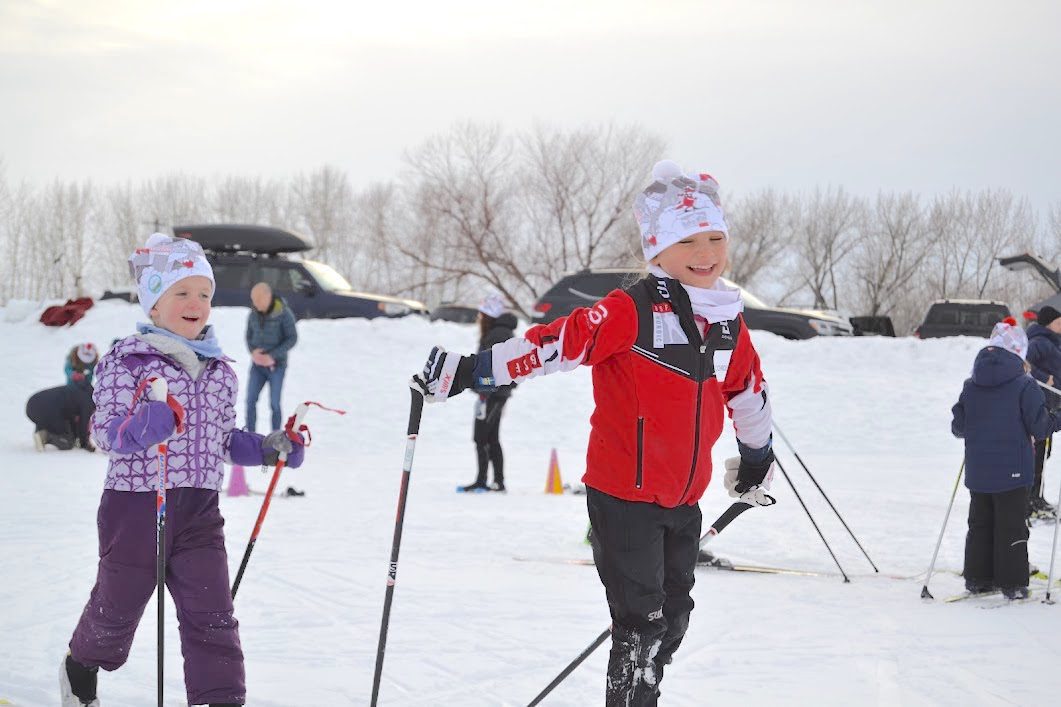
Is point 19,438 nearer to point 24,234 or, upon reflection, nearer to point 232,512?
point 232,512

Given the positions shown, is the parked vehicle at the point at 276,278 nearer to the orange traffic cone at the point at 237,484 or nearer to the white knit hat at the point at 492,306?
the white knit hat at the point at 492,306

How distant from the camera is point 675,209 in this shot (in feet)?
11.3

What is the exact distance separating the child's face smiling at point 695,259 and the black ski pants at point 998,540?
3.64 m

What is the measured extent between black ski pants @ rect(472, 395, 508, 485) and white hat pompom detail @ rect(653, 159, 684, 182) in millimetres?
6531

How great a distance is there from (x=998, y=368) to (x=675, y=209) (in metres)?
3.62

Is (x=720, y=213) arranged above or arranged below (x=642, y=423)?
above

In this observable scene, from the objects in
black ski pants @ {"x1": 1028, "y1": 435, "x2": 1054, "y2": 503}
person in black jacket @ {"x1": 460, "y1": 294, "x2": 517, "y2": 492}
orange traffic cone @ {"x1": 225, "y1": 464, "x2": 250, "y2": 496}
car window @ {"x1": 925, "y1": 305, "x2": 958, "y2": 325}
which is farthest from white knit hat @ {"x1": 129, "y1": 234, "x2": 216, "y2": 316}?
car window @ {"x1": 925, "y1": 305, "x2": 958, "y2": 325}

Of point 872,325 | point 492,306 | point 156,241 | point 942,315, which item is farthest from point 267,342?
point 872,325

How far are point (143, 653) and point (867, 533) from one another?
549 cm

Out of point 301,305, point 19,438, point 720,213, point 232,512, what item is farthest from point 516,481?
point 301,305

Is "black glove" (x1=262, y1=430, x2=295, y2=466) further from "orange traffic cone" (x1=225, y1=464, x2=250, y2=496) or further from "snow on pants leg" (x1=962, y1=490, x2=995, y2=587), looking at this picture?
"orange traffic cone" (x1=225, y1=464, x2=250, y2=496)

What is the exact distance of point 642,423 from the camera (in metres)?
3.20

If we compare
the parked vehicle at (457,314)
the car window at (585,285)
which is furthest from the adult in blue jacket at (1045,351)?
the parked vehicle at (457,314)

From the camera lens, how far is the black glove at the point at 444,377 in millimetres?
3262
